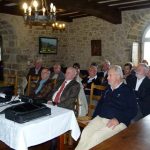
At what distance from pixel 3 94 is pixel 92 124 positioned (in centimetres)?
121

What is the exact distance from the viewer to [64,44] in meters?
8.53

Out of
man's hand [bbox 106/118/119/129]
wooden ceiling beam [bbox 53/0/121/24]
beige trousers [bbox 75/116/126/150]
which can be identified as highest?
wooden ceiling beam [bbox 53/0/121/24]

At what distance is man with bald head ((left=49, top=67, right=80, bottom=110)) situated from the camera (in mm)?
3311

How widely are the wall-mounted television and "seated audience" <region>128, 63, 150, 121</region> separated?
4.41 meters

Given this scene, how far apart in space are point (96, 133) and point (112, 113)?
0.34 m

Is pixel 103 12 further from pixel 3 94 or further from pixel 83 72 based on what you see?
pixel 3 94

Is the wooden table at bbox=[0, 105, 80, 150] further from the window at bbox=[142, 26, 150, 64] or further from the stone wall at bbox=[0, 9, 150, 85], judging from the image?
the window at bbox=[142, 26, 150, 64]

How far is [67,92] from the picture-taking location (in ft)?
11.1

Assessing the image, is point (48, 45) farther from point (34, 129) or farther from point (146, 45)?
point (34, 129)

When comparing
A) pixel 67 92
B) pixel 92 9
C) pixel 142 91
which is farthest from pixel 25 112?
pixel 92 9

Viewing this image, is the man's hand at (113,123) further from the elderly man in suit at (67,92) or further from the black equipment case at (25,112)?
the elderly man in suit at (67,92)

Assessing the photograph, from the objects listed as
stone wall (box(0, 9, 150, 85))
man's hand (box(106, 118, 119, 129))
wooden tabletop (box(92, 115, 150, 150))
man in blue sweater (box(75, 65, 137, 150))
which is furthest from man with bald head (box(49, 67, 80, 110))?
stone wall (box(0, 9, 150, 85))

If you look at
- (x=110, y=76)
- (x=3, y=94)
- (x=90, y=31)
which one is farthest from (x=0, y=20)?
(x=110, y=76)

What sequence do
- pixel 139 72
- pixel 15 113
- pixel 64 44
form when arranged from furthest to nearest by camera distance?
pixel 64 44, pixel 139 72, pixel 15 113
